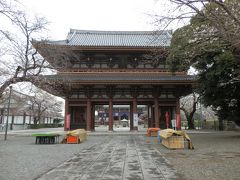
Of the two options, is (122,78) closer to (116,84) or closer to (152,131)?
(116,84)

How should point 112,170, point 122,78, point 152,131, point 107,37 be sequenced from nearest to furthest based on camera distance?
point 112,170 < point 152,131 < point 122,78 < point 107,37

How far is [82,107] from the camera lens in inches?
1118

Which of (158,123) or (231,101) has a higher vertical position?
(231,101)

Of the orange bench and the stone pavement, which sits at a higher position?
Answer: the orange bench

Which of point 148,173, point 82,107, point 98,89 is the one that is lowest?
point 148,173

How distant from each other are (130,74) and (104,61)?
11.7 feet

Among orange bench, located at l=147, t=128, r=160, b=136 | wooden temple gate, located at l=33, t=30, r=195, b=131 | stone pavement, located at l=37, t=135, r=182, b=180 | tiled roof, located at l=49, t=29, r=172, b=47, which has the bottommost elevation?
stone pavement, located at l=37, t=135, r=182, b=180

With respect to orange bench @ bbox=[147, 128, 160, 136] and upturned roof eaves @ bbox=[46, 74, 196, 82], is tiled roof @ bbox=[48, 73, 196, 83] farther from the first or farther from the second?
orange bench @ bbox=[147, 128, 160, 136]

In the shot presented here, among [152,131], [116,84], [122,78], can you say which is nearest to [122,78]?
[122,78]

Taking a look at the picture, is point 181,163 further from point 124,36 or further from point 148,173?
point 124,36

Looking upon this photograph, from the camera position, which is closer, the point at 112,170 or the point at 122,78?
the point at 112,170

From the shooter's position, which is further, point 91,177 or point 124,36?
point 124,36

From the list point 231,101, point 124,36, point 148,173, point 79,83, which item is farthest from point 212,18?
point 124,36

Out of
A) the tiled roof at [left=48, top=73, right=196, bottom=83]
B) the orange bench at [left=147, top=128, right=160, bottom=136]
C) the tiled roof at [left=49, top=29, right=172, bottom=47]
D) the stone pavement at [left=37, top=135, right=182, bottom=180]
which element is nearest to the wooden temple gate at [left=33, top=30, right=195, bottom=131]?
the tiled roof at [left=48, top=73, right=196, bottom=83]
